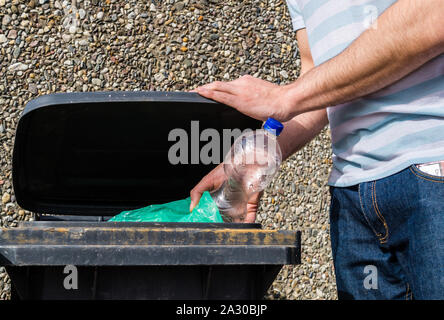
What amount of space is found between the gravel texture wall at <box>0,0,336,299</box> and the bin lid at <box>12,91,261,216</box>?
1356 mm

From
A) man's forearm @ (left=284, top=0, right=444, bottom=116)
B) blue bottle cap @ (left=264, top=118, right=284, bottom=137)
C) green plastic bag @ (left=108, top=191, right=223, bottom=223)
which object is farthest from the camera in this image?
green plastic bag @ (left=108, top=191, right=223, bottom=223)

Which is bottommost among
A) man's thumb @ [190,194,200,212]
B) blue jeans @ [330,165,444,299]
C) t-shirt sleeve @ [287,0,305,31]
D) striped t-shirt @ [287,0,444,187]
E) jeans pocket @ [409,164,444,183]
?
blue jeans @ [330,165,444,299]

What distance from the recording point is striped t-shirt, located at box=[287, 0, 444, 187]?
1223 mm

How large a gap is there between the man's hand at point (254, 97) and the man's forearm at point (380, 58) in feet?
A: 0.11

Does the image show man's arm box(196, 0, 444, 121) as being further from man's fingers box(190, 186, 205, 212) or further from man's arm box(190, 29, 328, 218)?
man's fingers box(190, 186, 205, 212)

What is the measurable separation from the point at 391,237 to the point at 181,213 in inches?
30.4

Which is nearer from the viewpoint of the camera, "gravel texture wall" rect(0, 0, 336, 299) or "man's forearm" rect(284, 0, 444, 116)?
"man's forearm" rect(284, 0, 444, 116)

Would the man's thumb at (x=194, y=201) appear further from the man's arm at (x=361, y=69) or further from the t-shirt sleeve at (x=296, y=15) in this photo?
the t-shirt sleeve at (x=296, y=15)

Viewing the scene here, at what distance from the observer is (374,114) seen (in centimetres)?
134

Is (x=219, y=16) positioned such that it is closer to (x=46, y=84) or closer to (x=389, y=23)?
(x=46, y=84)

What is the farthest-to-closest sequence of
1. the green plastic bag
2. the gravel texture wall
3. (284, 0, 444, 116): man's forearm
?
1. the gravel texture wall
2. the green plastic bag
3. (284, 0, 444, 116): man's forearm

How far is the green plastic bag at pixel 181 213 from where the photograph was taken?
1667mm

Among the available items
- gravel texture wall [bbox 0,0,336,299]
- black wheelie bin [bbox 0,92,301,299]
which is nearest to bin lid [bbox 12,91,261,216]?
black wheelie bin [bbox 0,92,301,299]

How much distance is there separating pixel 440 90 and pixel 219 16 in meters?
2.70
